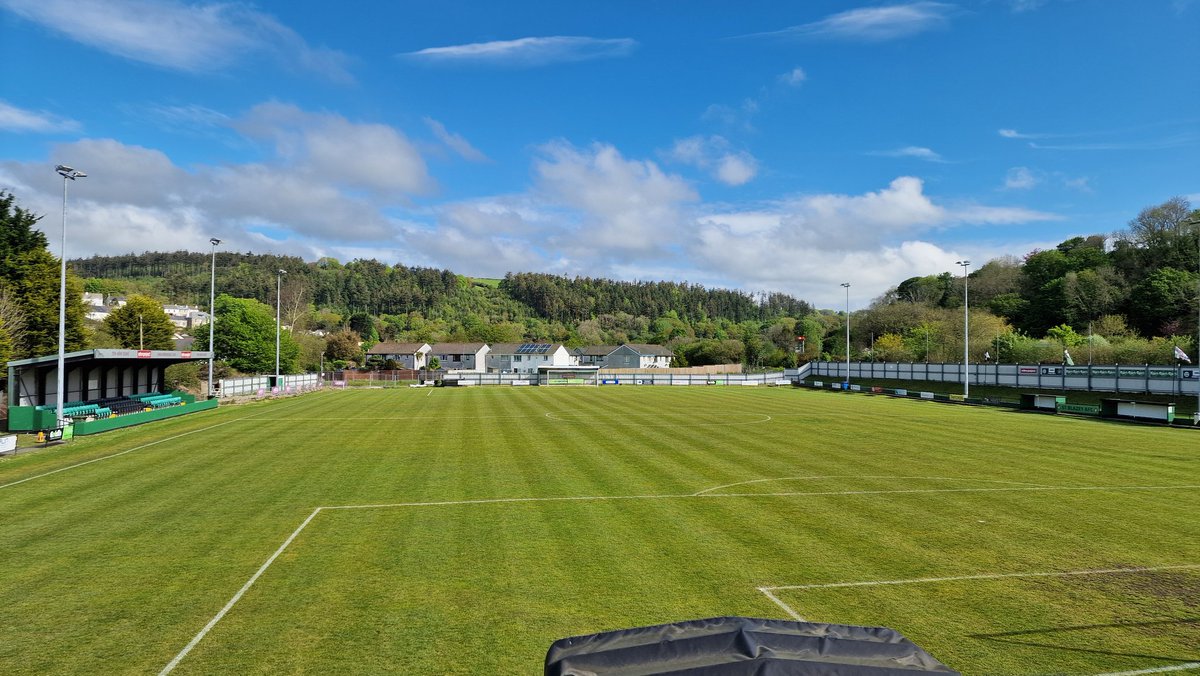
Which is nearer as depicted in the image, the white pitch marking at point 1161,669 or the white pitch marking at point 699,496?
the white pitch marking at point 1161,669

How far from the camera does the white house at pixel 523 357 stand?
418ft

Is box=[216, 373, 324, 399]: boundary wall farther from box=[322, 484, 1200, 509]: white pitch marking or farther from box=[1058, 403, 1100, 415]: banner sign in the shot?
box=[1058, 403, 1100, 415]: banner sign

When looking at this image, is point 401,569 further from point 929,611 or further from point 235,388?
point 235,388

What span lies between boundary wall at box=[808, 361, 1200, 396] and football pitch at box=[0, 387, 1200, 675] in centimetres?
2545

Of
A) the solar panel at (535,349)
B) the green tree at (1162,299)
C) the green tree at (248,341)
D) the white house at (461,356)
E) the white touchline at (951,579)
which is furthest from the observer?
the solar panel at (535,349)

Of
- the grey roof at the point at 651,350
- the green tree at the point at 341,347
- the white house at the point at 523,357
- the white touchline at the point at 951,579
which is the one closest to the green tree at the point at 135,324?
the green tree at the point at 341,347

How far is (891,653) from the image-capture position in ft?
14.0

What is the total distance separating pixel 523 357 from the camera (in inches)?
5044

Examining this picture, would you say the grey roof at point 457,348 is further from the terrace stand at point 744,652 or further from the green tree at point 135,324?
the terrace stand at point 744,652

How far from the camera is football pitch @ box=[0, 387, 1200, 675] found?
792cm

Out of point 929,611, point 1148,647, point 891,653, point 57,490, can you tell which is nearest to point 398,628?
point 891,653

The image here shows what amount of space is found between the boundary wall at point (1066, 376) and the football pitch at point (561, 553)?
83.5ft

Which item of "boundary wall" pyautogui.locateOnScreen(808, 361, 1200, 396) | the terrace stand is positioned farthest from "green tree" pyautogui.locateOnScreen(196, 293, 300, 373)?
the terrace stand

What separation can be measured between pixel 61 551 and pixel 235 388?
47.3 m
